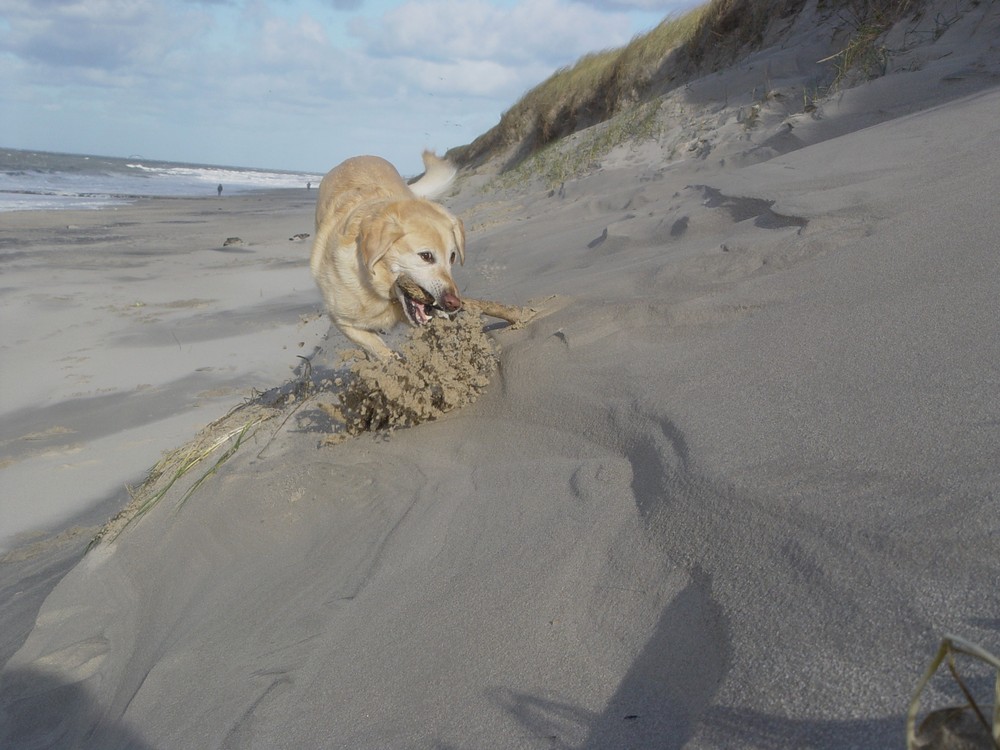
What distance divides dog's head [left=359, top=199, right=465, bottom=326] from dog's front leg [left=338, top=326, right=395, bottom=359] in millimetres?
237

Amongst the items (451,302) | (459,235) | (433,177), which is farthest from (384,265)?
(433,177)

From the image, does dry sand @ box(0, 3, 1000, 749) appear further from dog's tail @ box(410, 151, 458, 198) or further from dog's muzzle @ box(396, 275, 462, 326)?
dog's tail @ box(410, 151, 458, 198)

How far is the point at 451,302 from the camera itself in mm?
4066

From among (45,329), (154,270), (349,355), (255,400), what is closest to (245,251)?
(154,270)

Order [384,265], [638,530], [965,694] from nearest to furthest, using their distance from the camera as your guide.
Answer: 1. [965,694]
2. [638,530]
3. [384,265]

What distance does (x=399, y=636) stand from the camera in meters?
1.86

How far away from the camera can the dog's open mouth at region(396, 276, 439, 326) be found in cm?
453

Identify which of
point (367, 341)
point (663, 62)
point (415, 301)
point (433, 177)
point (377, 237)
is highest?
point (663, 62)

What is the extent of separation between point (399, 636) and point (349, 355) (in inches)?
83.1

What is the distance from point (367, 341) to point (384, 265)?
0.46m

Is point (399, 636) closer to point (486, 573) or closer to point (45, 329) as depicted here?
point (486, 573)

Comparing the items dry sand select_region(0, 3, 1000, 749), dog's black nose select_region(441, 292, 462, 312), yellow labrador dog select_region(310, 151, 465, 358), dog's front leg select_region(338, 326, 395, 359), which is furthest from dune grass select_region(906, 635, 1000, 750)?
dog's front leg select_region(338, 326, 395, 359)

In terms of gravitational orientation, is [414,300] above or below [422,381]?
above

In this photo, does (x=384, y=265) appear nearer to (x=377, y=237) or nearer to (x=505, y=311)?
(x=377, y=237)
